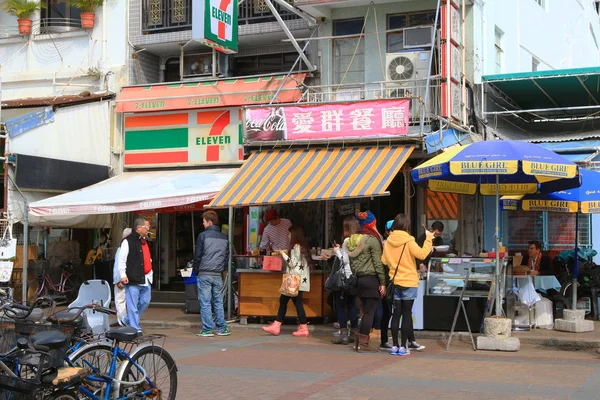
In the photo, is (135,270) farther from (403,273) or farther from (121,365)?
(121,365)

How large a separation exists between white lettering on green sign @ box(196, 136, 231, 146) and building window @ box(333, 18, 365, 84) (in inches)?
109

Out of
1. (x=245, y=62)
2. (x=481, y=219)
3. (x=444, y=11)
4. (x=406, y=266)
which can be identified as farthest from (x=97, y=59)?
(x=406, y=266)

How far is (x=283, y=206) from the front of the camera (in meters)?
16.0

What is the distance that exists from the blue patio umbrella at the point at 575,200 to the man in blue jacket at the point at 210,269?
209 inches

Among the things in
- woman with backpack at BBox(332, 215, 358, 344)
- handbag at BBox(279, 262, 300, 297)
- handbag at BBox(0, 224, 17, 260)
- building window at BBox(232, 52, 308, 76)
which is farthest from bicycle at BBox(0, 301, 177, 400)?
building window at BBox(232, 52, 308, 76)

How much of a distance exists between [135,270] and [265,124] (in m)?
4.41

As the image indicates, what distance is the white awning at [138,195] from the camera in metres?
14.7

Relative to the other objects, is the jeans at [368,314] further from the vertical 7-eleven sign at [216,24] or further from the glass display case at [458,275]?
the vertical 7-eleven sign at [216,24]

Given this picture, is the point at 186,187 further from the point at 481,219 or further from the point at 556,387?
the point at 556,387

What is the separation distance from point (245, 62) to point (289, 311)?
7.24 m

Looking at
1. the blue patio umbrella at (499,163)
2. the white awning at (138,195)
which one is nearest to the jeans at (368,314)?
the blue patio umbrella at (499,163)

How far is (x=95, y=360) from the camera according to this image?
6477mm

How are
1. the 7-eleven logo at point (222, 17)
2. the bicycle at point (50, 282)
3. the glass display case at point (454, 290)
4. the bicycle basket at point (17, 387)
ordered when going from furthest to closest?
the bicycle at point (50, 282) → the 7-eleven logo at point (222, 17) → the glass display case at point (454, 290) → the bicycle basket at point (17, 387)

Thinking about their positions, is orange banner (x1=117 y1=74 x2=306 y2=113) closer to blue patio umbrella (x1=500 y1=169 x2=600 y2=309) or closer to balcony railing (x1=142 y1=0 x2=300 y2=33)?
balcony railing (x1=142 y1=0 x2=300 y2=33)
